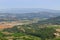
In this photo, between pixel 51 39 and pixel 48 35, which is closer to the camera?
pixel 51 39

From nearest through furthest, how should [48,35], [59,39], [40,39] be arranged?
[59,39] < [40,39] < [48,35]

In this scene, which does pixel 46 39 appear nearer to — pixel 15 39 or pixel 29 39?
pixel 29 39

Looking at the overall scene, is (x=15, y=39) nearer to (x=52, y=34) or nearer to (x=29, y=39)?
(x=29, y=39)

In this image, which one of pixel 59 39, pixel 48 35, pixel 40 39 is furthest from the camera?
pixel 48 35

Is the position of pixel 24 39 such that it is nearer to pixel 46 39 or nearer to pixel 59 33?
pixel 46 39

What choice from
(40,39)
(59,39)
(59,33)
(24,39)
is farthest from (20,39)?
(59,33)

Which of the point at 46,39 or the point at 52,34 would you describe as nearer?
the point at 46,39

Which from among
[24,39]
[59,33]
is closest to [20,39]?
[24,39]

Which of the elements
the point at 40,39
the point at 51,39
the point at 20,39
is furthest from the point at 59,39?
the point at 20,39
